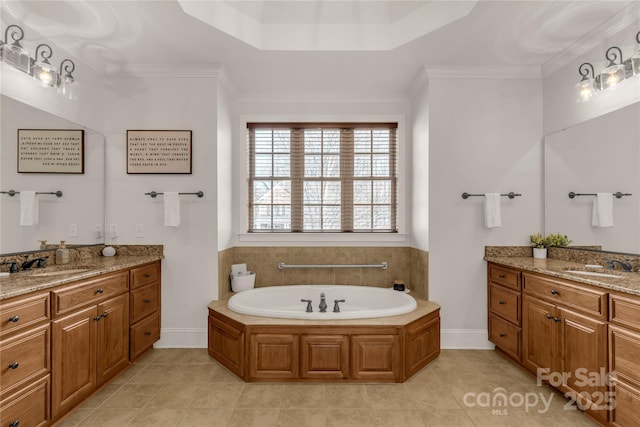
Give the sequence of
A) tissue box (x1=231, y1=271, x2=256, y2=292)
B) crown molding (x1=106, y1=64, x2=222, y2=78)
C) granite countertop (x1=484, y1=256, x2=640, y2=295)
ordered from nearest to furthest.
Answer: granite countertop (x1=484, y1=256, x2=640, y2=295), crown molding (x1=106, y1=64, x2=222, y2=78), tissue box (x1=231, y1=271, x2=256, y2=292)

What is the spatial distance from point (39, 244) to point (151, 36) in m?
1.87

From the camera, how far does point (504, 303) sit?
114 inches

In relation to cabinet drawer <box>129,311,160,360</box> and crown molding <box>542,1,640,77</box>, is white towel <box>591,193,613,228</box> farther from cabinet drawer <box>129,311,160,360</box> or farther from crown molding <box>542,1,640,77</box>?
cabinet drawer <box>129,311,160,360</box>

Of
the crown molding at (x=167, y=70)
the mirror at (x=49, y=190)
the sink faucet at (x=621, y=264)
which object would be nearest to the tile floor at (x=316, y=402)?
the sink faucet at (x=621, y=264)

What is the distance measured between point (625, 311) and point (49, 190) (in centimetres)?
396

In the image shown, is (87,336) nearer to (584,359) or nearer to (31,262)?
(31,262)

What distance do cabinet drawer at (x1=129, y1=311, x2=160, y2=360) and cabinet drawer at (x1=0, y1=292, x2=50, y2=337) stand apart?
3.16 feet

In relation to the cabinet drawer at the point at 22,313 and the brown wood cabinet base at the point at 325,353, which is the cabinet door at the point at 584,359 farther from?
the cabinet drawer at the point at 22,313

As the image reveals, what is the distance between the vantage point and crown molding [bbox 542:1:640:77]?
234cm

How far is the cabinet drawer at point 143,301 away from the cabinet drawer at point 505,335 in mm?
3214

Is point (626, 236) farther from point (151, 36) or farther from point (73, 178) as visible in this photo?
point (73, 178)

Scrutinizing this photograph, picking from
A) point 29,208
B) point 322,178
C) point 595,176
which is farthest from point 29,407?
point 595,176

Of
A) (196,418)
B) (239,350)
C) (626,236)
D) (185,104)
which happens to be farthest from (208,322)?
(626,236)


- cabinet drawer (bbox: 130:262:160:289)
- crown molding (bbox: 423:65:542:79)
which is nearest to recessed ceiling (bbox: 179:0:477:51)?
crown molding (bbox: 423:65:542:79)
